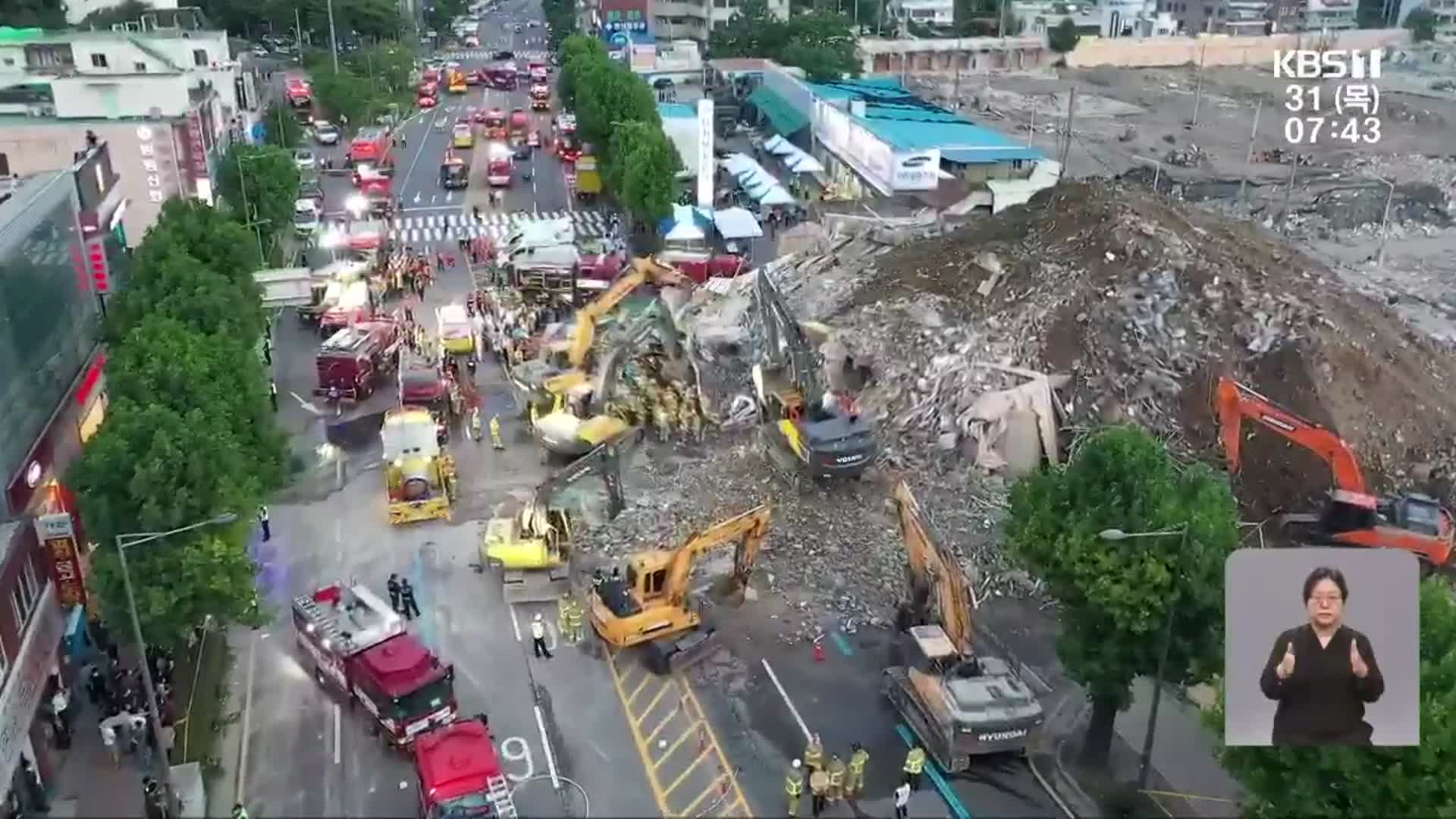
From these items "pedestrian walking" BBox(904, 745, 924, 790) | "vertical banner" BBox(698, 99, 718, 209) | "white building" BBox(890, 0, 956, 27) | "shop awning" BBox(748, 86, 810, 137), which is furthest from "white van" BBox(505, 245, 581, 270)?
"white building" BBox(890, 0, 956, 27)

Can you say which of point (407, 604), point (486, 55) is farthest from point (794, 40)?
point (407, 604)

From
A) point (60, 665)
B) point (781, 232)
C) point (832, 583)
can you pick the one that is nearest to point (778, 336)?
point (832, 583)

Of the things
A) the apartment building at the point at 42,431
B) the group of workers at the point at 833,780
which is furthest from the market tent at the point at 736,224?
the group of workers at the point at 833,780

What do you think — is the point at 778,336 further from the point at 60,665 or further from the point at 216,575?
the point at 60,665

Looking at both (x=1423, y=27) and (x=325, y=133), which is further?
(x=1423, y=27)

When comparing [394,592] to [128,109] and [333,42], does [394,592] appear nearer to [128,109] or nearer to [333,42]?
[128,109]

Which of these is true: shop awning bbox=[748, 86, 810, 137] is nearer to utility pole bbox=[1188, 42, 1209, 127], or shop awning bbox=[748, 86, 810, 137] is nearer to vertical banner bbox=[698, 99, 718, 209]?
vertical banner bbox=[698, 99, 718, 209]
